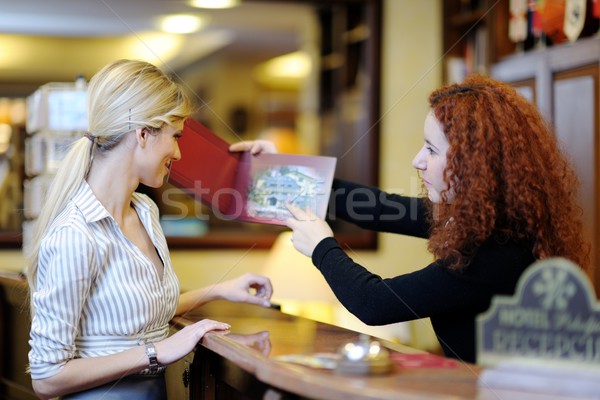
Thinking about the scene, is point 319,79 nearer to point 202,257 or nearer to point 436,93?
point 202,257

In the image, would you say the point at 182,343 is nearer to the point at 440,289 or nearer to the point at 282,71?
the point at 440,289

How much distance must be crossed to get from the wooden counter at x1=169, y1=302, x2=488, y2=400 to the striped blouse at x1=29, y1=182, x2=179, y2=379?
0.18 metres

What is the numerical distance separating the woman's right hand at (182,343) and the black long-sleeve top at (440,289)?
1.00 ft

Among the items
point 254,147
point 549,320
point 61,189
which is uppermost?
point 254,147

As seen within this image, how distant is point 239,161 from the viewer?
8.48 feet

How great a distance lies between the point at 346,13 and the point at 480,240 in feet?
12.0

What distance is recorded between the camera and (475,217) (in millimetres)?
1771

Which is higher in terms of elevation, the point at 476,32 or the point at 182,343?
the point at 476,32

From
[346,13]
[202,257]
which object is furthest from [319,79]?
[202,257]

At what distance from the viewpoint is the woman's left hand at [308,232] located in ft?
6.83

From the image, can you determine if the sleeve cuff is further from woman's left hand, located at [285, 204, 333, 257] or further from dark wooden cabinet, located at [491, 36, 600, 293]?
dark wooden cabinet, located at [491, 36, 600, 293]

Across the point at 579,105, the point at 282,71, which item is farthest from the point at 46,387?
the point at 282,71

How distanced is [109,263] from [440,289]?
0.76 m

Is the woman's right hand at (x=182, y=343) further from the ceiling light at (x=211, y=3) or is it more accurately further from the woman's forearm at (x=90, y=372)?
the ceiling light at (x=211, y=3)
